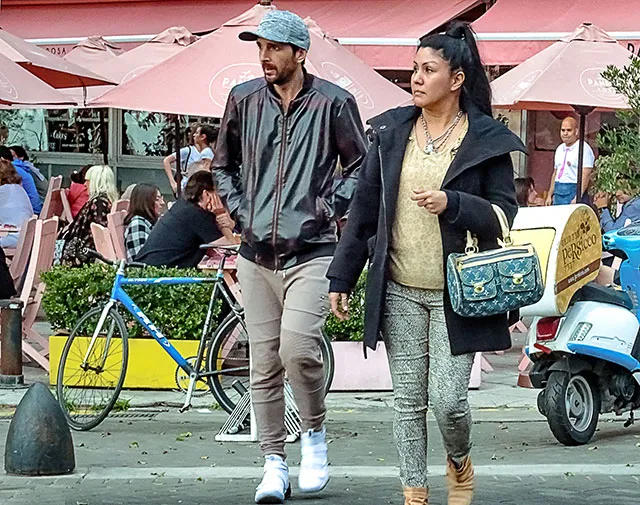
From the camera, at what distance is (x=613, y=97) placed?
453 inches

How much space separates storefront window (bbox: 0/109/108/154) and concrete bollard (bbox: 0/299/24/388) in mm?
11895

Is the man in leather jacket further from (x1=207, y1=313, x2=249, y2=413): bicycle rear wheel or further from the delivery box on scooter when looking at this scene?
(x1=207, y1=313, x2=249, y2=413): bicycle rear wheel

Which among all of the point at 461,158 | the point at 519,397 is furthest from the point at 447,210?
the point at 519,397

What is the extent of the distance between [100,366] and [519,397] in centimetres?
291

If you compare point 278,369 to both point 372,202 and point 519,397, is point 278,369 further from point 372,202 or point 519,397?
point 519,397

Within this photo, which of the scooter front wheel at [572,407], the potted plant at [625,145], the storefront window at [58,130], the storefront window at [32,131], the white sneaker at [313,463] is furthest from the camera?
the storefront window at [32,131]

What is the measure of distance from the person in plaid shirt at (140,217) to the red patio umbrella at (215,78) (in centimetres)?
73

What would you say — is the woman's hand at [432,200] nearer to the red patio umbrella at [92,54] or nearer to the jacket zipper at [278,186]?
the jacket zipper at [278,186]

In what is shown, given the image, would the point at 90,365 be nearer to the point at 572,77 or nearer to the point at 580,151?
the point at 572,77

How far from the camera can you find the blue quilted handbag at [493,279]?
5133 mm

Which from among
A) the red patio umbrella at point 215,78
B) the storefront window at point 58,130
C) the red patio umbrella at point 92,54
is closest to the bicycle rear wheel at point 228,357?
the red patio umbrella at point 215,78

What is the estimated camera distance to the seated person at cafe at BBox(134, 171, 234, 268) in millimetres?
9578

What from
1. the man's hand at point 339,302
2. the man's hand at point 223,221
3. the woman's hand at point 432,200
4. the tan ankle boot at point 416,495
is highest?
the woman's hand at point 432,200

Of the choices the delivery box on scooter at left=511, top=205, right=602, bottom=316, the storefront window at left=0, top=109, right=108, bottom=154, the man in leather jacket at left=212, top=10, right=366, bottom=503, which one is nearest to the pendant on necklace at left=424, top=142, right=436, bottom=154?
the man in leather jacket at left=212, top=10, right=366, bottom=503
